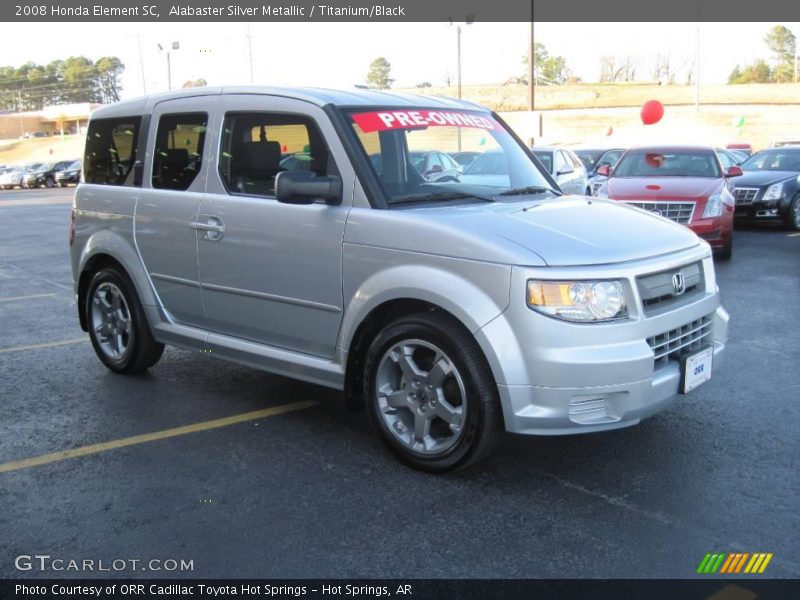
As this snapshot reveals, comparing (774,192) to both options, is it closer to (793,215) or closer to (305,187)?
(793,215)

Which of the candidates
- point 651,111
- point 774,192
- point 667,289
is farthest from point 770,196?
point 651,111

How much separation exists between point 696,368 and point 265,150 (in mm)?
2811

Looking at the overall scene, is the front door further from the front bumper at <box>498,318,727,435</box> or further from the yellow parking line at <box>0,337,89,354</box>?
the yellow parking line at <box>0,337,89,354</box>

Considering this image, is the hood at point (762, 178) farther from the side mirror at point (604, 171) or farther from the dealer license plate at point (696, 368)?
the dealer license plate at point (696, 368)

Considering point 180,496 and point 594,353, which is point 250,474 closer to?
point 180,496

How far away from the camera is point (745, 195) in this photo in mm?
15586

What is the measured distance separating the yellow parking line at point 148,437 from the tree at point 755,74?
12480 centimetres

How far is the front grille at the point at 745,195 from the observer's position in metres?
15.5

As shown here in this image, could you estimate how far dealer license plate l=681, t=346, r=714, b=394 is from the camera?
160 inches

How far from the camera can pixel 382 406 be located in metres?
4.31

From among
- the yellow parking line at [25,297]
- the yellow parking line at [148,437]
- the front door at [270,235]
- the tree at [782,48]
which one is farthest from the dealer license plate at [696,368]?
the tree at [782,48]

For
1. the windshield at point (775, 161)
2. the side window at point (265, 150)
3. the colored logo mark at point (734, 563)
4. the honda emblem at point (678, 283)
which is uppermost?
the side window at point (265, 150)

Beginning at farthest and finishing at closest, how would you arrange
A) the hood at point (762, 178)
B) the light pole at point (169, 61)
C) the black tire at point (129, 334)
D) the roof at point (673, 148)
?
the light pole at point (169, 61)
the hood at point (762, 178)
the roof at point (673, 148)
the black tire at point (129, 334)

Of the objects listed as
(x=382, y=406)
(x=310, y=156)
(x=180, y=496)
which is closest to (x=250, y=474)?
(x=180, y=496)
